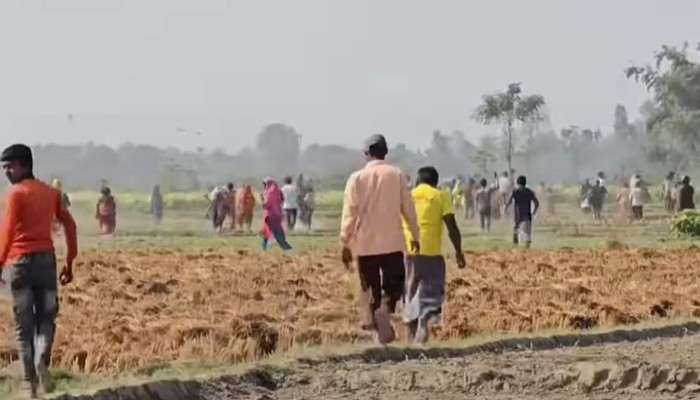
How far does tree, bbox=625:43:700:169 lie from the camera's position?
247 feet

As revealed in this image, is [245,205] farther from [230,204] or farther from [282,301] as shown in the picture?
[282,301]

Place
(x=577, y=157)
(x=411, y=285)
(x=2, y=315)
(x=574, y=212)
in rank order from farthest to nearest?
(x=577, y=157) < (x=574, y=212) < (x=2, y=315) < (x=411, y=285)

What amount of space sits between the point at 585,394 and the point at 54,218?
135 inches

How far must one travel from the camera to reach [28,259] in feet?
31.7

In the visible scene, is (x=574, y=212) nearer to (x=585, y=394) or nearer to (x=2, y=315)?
(x=2, y=315)

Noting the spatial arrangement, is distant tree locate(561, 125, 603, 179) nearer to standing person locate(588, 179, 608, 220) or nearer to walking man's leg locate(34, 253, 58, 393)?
standing person locate(588, 179, 608, 220)

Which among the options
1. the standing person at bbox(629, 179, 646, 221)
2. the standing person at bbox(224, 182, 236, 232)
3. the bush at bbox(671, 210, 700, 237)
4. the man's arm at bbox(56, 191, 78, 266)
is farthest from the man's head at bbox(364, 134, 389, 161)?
the standing person at bbox(629, 179, 646, 221)

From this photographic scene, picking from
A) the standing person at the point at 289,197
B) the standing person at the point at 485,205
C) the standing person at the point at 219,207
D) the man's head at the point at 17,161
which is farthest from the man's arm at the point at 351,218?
the standing person at the point at 219,207

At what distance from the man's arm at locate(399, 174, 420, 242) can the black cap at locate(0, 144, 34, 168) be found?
3062 millimetres

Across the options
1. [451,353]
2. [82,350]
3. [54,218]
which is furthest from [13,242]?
[451,353]

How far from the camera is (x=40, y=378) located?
9.47 metres

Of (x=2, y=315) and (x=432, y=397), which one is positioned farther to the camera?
(x=2, y=315)

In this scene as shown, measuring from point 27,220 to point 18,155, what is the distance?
0.40 metres

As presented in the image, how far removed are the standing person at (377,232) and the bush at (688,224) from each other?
72.9 ft
